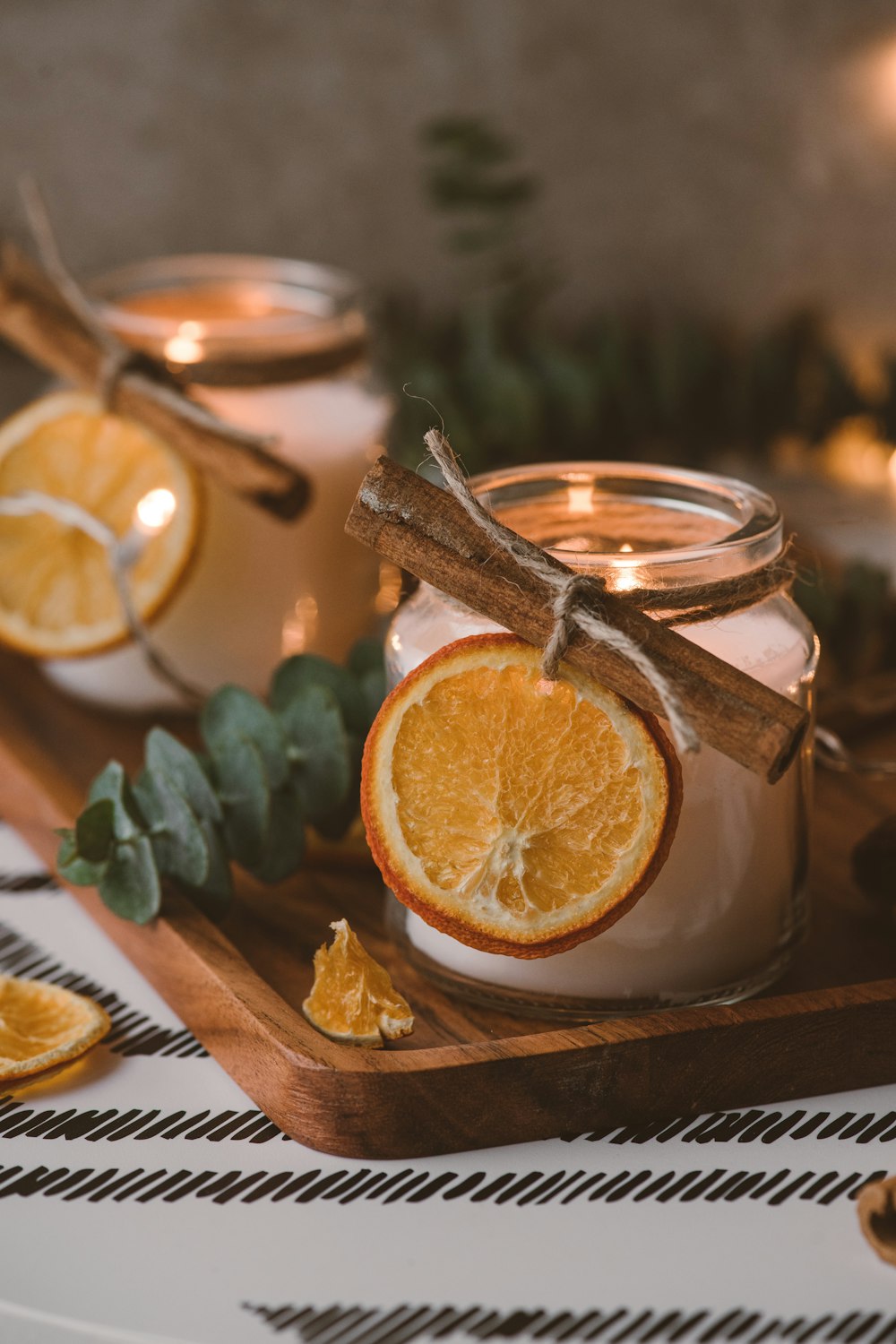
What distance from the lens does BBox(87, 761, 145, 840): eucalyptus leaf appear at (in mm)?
723

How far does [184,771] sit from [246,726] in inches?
2.1

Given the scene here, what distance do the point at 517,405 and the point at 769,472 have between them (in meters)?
0.40

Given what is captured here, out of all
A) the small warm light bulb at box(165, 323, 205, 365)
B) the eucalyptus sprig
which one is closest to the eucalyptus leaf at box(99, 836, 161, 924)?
the eucalyptus sprig

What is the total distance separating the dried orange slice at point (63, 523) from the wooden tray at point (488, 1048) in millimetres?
268

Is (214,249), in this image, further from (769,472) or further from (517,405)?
(769,472)

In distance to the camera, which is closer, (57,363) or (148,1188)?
(148,1188)

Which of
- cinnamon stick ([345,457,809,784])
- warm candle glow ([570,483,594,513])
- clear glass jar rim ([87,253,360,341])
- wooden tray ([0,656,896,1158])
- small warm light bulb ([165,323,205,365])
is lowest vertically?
wooden tray ([0,656,896,1158])

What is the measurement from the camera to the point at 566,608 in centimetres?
59

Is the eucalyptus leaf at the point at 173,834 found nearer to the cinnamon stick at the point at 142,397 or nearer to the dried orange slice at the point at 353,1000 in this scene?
the dried orange slice at the point at 353,1000

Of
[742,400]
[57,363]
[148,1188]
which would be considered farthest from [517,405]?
[148,1188]

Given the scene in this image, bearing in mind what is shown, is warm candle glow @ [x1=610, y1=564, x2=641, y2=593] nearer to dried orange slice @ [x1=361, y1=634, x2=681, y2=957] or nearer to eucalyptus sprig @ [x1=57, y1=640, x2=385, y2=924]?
dried orange slice @ [x1=361, y1=634, x2=681, y2=957]

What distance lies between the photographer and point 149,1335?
0.52 metres

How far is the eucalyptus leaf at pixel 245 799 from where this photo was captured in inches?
29.5

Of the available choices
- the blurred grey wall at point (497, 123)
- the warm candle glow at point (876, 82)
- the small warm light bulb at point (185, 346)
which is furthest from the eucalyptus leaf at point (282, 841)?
the warm candle glow at point (876, 82)
